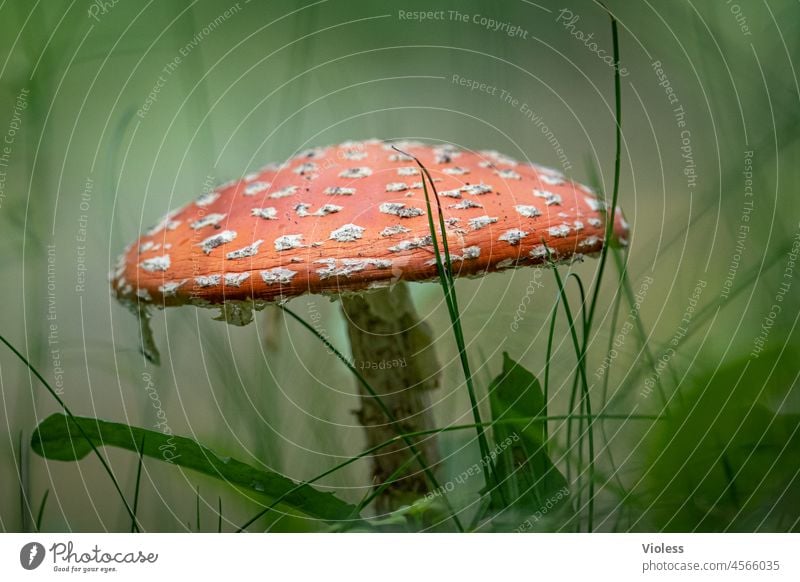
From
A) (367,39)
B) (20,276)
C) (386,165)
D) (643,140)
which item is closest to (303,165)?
(386,165)

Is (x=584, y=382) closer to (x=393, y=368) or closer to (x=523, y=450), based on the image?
(x=523, y=450)

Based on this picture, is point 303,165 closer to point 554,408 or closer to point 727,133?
point 554,408

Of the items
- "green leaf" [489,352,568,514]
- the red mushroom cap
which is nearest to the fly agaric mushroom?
the red mushroom cap

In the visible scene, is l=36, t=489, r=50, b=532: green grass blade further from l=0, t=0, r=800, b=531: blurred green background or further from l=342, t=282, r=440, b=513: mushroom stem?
l=342, t=282, r=440, b=513: mushroom stem

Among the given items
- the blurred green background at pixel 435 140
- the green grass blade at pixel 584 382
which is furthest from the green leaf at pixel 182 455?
the green grass blade at pixel 584 382

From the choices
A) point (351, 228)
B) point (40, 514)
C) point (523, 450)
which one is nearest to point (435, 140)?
point (351, 228)
